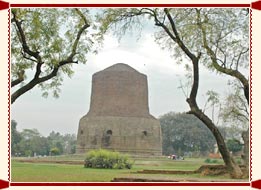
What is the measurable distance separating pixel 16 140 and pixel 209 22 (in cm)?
3795

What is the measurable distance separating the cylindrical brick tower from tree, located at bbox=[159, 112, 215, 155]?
14450 millimetres

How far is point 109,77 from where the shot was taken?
112 feet

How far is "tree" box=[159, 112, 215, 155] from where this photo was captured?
48.4m

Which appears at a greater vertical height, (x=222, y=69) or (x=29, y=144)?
(x=222, y=69)

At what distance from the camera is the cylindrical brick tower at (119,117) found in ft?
109

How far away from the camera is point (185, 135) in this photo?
4900 centimetres

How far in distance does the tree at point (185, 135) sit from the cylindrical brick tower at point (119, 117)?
14450 mm

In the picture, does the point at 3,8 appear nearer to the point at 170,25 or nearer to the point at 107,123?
the point at 170,25

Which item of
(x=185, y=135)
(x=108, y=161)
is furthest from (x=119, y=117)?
(x=185, y=135)

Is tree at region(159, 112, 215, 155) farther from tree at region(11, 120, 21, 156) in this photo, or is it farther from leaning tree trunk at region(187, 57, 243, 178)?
leaning tree trunk at region(187, 57, 243, 178)

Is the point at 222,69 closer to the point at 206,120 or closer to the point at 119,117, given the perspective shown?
the point at 206,120

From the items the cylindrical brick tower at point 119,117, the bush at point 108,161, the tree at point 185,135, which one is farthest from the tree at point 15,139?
the bush at point 108,161

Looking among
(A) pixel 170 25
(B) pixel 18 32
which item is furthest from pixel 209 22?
(B) pixel 18 32

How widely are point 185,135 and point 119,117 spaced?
17125mm
